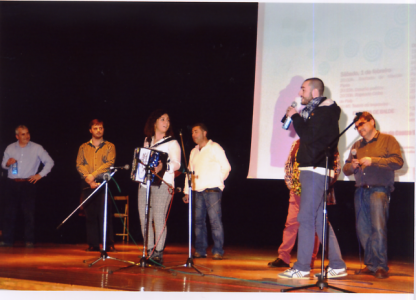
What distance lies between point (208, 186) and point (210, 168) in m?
0.20

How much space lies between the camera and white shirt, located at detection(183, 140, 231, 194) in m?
4.80

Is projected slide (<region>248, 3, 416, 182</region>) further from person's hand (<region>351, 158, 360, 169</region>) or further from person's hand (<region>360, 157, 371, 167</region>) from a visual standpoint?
person's hand (<region>360, 157, 371, 167</region>)

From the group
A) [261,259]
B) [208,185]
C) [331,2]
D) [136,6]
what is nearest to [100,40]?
[136,6]

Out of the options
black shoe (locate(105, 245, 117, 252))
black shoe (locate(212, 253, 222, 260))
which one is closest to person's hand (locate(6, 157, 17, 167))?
black shoe (locate(105, 245, 117, 252))

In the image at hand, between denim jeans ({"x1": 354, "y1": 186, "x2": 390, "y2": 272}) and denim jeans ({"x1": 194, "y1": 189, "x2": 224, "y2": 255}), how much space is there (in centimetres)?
155

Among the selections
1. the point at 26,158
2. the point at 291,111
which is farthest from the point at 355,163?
the point at 26,158

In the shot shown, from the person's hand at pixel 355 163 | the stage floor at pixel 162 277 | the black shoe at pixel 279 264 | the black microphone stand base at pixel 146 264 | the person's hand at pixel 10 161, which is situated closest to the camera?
the stage floor at pixel 162 277

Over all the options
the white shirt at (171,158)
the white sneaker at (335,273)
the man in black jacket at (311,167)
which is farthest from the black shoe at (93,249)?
the white sneaker at (335,273)

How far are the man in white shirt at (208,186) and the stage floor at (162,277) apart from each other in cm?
33

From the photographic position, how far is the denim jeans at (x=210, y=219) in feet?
15.7

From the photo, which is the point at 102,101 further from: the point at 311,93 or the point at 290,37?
the point at 311,93

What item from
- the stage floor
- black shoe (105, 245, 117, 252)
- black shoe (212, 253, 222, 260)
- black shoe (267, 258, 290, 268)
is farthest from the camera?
black shoe (105, 245, 117, 252)

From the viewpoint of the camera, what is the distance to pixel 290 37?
13.9 feet

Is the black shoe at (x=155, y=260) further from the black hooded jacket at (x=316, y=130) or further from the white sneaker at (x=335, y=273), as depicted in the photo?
the black hooded jacket at (x=316, y=130)
